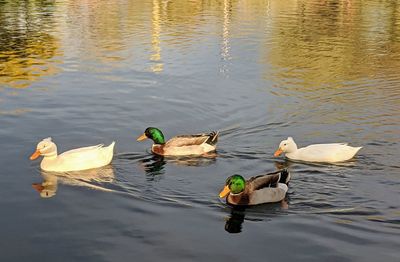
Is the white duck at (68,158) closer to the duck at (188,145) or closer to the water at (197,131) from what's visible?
the water at (197,131)

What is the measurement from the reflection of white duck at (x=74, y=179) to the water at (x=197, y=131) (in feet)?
0.22

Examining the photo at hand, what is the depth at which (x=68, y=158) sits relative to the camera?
16.6 meters

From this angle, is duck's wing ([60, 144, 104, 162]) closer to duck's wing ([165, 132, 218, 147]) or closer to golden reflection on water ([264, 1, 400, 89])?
duck's wing ([165, 132, 218, 147])

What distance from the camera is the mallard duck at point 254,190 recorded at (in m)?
14.2

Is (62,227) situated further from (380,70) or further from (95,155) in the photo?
(380,70)

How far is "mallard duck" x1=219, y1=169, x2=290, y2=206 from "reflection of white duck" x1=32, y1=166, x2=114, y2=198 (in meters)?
3.13

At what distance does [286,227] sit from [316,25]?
130ft

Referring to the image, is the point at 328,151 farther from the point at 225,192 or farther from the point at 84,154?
the point at 84,154

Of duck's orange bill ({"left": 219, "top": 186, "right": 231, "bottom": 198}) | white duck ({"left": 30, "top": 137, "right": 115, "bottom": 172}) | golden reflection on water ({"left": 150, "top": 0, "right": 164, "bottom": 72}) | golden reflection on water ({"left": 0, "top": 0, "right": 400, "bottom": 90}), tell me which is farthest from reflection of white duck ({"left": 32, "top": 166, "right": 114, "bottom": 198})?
golden reflection on water ({"left": 150, "top": 0, "right": 164, "bottom": 72})

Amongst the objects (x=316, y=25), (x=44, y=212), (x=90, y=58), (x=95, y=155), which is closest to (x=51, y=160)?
(x=95, y=155)

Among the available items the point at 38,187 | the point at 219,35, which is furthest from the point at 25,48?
the point at 38,187

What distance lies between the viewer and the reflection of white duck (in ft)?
51.3

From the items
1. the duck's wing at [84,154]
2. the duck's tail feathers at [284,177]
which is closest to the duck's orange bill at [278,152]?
the duck's tail feathers at [284,177]

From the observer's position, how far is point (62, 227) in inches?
530
